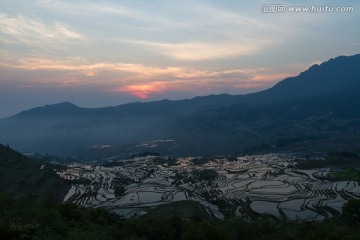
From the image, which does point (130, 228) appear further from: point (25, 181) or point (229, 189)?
point (229, 189)

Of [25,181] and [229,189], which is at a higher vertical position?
[25,181]

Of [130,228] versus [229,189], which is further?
[229,189]

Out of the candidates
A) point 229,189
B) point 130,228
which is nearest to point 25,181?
point 229,189

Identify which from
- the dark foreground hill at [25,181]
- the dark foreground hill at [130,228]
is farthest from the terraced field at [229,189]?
the dark foreground hill at [130,228]

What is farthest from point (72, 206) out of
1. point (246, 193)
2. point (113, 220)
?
point (246, 193)

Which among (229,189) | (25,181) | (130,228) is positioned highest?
(130,228)

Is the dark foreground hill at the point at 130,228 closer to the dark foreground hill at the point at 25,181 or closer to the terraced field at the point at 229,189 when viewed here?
the terraced field at the point at 229,189
